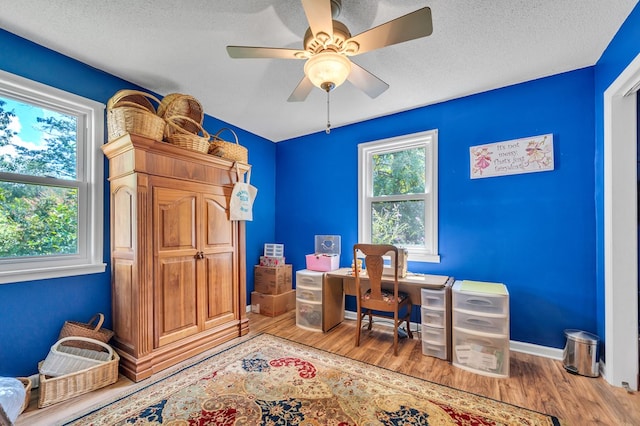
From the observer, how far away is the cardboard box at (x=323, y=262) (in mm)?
3141

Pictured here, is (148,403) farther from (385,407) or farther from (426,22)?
(426,22)

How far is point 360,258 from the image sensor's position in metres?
3.30

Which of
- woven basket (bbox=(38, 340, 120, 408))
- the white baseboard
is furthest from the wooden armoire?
the white baseboard

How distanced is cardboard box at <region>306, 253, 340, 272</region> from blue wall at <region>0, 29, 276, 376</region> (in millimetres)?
1928

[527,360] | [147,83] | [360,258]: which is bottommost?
[527,360]

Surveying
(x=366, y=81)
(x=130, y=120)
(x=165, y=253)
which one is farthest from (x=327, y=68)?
(x=165, y=253)

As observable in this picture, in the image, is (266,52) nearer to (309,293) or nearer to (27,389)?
(309,293)

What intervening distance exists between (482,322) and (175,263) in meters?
2.53

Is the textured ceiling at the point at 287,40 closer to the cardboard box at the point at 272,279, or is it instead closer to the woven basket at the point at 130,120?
the woven basket at the point at 130,120

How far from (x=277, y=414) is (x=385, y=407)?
67 centimetres

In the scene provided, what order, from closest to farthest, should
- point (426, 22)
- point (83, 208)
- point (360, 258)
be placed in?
1. point (426, 22)
2. point (83, 208)
3. point (360, 258)

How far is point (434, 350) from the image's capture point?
239 cm

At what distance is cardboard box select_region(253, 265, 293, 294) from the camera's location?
11.5 feet

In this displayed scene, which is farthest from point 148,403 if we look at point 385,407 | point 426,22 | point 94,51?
point 426,22
